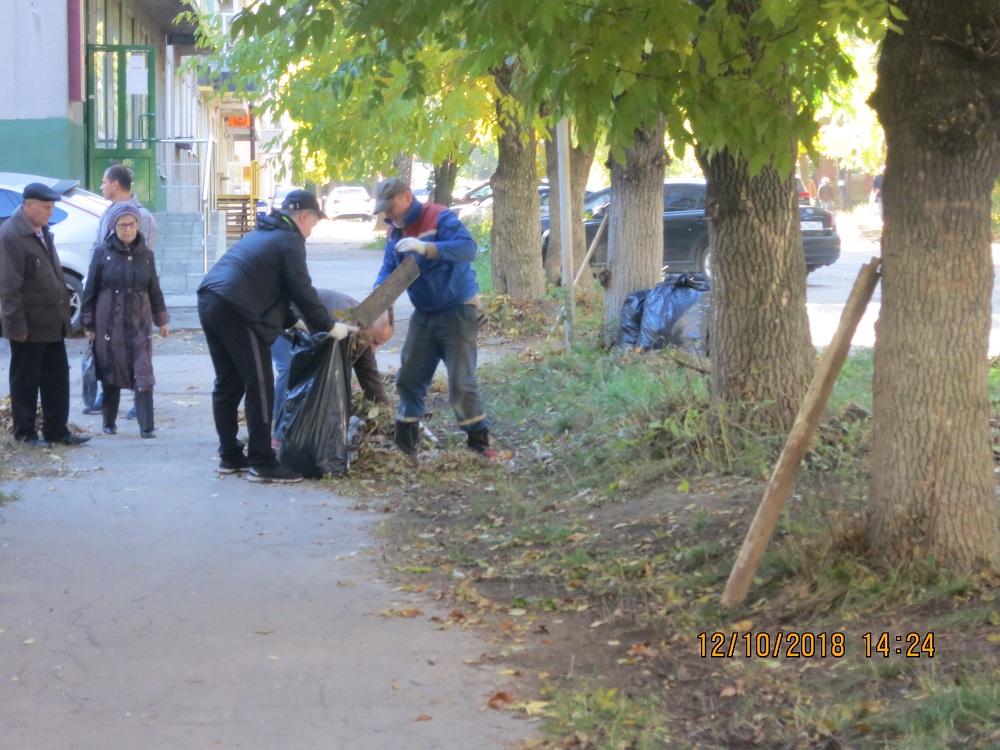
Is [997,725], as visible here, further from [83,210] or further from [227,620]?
[83,210]

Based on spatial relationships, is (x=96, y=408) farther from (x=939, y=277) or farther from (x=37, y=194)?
(x=939, y=277)

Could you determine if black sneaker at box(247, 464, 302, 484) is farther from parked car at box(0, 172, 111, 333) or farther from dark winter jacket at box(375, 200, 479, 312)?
parked car at box(0, 172, 111, 333)

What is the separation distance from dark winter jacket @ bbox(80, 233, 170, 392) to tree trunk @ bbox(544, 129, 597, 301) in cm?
622

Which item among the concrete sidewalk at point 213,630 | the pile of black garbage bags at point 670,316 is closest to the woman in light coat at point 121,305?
the concrete sidewalk at point 213,630

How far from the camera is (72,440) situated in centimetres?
855

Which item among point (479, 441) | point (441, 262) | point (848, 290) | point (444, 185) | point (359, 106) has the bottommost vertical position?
point (479, 441)

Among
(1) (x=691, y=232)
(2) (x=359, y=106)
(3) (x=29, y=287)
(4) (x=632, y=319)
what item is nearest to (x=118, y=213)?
(3) (x=29, y=287)

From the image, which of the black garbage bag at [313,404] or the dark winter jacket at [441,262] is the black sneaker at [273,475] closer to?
the black garbage bag at [313,404]

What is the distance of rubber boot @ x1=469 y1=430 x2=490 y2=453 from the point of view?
808cm

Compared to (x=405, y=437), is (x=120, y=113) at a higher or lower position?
higher

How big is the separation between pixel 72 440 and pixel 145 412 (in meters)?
0.57

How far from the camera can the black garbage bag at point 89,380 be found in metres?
9.36

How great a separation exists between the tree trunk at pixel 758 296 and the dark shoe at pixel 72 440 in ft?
14.5

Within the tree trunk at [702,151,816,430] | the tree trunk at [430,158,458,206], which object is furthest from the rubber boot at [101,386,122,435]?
the tree trunk at [430,158,458,206]
